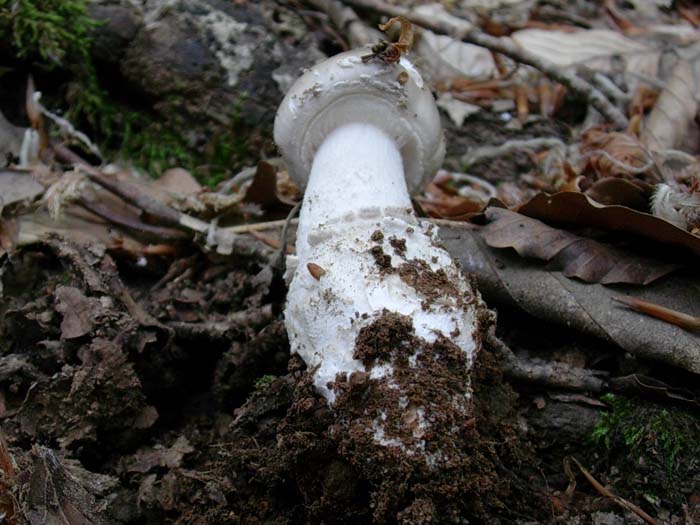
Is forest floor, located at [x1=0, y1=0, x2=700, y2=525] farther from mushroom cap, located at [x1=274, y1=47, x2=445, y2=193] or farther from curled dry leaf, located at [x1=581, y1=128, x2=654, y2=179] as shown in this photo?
mushroom cap, located at [x1=274, y1=47, x2=445, y2=193]

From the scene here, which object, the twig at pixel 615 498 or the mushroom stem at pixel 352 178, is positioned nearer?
the twig at pixel 615 498

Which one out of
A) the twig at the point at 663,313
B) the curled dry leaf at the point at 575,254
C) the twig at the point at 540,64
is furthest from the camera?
the twig at the point at 540,64

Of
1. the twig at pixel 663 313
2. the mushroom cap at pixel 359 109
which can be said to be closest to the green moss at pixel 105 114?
the mushroom cap at pixel 359 109

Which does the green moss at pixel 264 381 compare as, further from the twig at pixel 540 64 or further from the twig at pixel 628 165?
the twig at pixel 540 64

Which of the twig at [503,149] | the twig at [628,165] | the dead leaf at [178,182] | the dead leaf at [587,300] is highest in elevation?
the twig at [628,165]

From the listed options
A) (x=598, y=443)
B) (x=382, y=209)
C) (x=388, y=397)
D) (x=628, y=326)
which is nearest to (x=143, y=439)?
(x=388, y=397)

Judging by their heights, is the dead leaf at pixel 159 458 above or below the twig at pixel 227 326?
below
